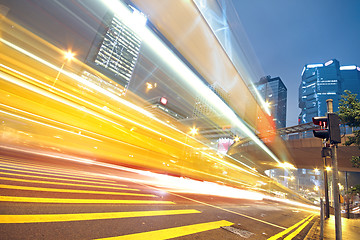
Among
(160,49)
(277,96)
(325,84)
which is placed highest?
(325,84)

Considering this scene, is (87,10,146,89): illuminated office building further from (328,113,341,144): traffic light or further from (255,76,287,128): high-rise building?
(328,113,341,144): traffic light

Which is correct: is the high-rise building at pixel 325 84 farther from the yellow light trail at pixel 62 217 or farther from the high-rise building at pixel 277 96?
the yellow light trail at pixel 62 217

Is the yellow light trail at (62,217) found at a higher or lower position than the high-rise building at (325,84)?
lower

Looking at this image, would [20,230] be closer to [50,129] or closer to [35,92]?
[35,92]

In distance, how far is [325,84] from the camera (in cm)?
15350

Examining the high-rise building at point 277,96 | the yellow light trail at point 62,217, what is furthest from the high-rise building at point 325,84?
the yellow light trail at point 62,217

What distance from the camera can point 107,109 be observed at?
13.5m

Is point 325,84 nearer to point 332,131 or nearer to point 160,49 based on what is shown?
point 160,49

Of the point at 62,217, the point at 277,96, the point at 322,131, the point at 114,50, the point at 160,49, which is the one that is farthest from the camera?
the point at 114,50

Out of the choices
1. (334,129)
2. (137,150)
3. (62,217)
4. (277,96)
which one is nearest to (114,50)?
(277,96)

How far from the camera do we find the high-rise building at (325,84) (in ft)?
488

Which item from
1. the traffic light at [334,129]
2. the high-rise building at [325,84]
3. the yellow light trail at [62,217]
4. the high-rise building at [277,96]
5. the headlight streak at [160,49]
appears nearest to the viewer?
the yellow light trail at [62,217]

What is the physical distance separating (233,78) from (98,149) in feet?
41.5

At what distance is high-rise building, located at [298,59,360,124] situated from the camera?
148875 millimetres
